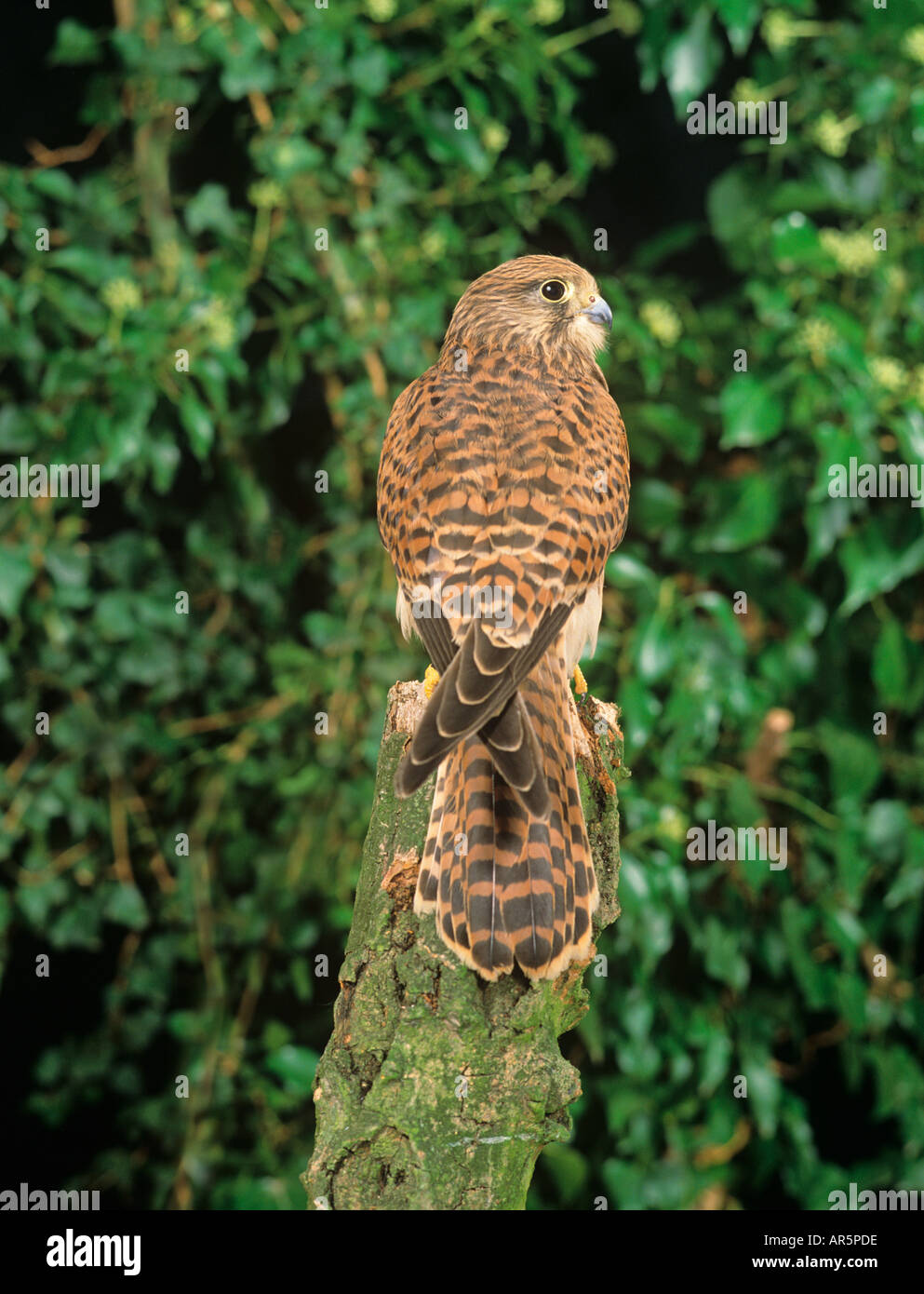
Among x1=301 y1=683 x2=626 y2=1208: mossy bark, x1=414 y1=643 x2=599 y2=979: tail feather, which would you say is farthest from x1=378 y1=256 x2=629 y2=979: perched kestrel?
x1=301 y1=683 x2=626 y2=1208: mossy bark

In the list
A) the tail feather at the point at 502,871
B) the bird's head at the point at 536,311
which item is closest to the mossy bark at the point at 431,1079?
the tail feather at the point at 502,871

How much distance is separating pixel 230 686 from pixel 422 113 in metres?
1.39

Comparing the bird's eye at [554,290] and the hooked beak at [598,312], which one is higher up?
the bird's eye at [554,290]

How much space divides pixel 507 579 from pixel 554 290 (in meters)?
0.80

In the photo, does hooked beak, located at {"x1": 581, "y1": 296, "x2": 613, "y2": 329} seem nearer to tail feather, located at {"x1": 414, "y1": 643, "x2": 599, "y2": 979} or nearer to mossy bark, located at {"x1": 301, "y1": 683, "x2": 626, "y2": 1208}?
tail feather, located at {"x1": 414, "y1": 643, "x2": 599, "y2": 979}

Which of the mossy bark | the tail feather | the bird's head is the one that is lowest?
the mossy bark

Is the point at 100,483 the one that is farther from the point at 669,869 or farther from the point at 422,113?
the point at 669,869

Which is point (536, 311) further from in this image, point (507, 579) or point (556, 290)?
point (507, 579)

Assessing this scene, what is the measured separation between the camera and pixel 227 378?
9.41 feet

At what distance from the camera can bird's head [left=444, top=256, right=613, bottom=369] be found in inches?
87.2

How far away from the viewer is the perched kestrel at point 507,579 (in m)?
1.44

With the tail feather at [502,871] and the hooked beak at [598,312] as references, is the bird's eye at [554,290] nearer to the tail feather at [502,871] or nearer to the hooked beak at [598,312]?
the hooked beak at [598,312]

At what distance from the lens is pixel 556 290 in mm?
2230

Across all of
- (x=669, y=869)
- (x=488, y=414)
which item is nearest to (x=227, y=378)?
(x=488, y=414)
